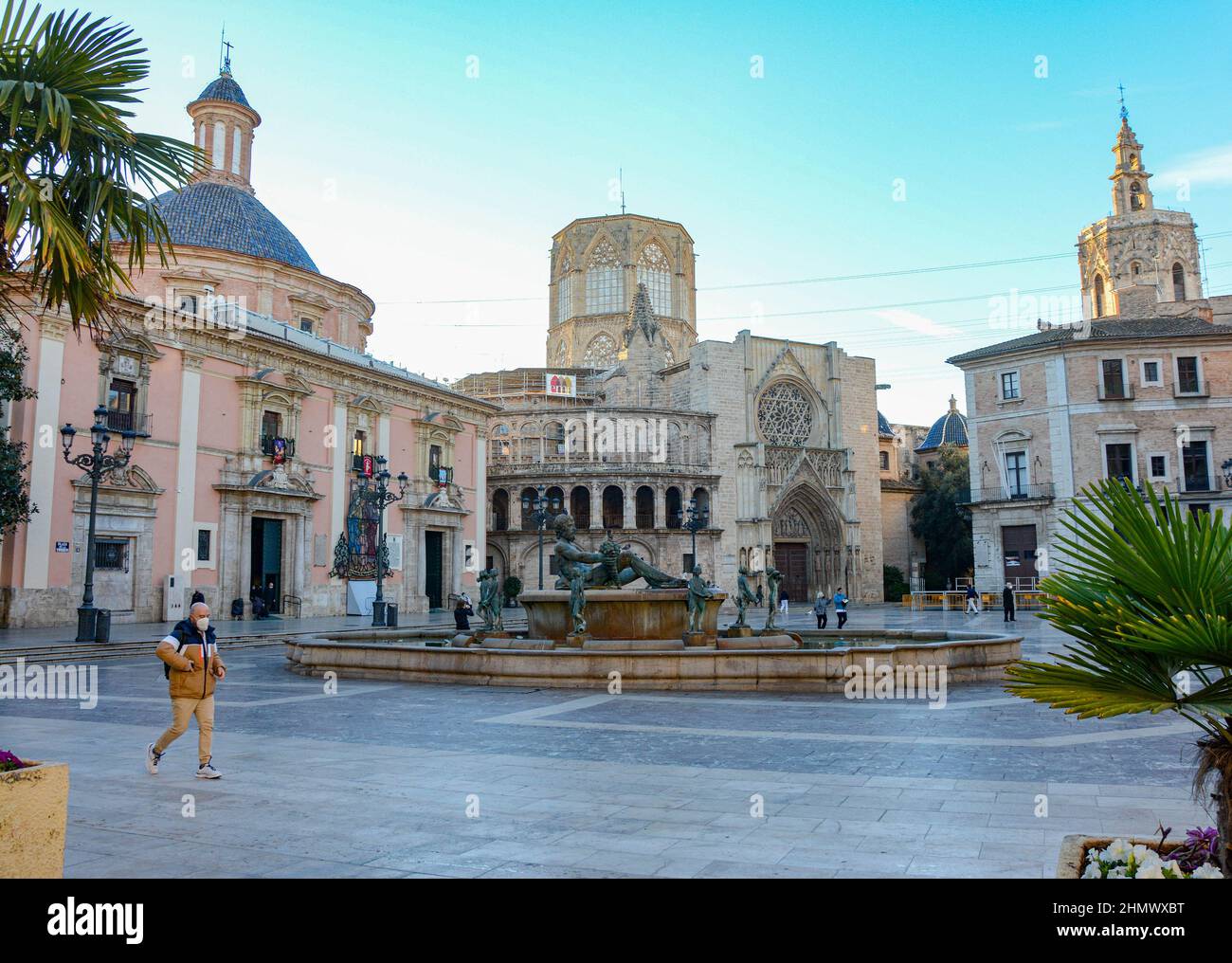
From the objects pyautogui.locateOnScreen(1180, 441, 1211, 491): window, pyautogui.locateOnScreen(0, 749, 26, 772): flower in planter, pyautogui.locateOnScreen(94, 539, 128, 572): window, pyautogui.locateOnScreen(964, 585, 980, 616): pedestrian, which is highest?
pyautogui.locateOnScreen(1180, 441, 1211, 491): window

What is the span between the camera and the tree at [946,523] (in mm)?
58000

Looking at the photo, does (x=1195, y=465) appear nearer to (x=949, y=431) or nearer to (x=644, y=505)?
(x=644, y=505)

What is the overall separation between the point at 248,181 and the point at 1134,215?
5812cm

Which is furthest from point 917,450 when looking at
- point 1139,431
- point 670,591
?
point 670,591

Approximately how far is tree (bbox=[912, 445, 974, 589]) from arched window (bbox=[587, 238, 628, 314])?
2596cm

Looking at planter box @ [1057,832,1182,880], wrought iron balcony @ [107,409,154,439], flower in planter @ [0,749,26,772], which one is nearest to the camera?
planter box @ [1057,832,1182,880]

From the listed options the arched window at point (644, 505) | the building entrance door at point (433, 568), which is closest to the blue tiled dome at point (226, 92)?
the building entrance door at point (433, 568)

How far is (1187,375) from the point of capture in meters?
41.8

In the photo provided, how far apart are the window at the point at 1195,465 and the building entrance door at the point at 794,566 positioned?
2102cm

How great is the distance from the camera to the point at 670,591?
1538 centimetres

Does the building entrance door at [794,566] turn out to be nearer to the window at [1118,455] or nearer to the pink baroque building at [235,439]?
the window at [1118,455]

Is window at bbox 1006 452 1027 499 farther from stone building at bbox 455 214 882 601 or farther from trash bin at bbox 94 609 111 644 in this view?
trash bin at bbox 94 609 111 644

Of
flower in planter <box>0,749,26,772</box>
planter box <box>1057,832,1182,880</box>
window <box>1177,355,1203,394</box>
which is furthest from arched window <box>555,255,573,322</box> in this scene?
planter box <box>1057,832,1182,880</box>

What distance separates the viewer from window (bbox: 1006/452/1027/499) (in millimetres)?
43312
